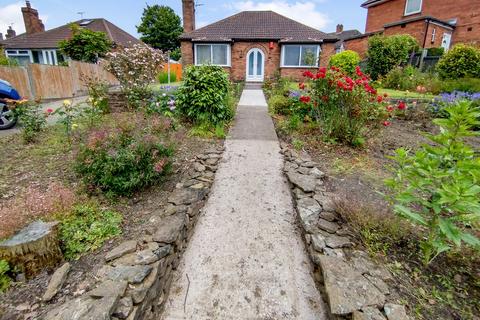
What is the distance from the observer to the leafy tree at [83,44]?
1502 centimetres

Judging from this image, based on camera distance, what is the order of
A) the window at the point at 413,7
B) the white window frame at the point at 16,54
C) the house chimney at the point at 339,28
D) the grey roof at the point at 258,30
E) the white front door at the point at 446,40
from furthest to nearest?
the house chimney at the point at 339,28, the white window frame at the point at 16,54, the window at the point at 413,7, the white front door at the point at 446,40, the grey roof at the point at 258,30

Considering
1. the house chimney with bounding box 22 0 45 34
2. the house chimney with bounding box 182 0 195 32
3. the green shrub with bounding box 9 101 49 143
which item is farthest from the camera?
the house chimney with bounding box 22 0 45 34

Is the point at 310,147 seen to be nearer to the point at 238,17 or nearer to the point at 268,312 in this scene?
the point at 268,312

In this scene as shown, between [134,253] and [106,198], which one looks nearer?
[134,253]

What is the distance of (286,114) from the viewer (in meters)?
6.83

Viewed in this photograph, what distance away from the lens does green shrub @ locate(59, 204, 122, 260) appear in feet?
6.99

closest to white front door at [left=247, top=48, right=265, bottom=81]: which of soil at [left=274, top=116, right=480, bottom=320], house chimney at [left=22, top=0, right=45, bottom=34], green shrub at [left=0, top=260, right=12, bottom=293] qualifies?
soil at [left=274, top=116, right=480, bottom=320]

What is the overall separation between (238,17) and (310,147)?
15528 millimetres

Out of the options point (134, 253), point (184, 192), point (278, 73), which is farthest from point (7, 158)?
point (278, 73)

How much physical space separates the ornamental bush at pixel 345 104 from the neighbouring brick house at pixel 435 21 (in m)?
15.6

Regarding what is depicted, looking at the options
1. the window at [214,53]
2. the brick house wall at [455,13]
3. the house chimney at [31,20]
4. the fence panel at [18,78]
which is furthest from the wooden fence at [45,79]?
the brick house wall at [455,13]

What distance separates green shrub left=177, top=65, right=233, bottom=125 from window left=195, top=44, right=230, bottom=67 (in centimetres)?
1035

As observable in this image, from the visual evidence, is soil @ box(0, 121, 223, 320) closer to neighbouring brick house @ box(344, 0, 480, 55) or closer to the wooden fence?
the wooden fence

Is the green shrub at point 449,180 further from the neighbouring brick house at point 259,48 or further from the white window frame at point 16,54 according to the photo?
the white window frame at point 16,54
